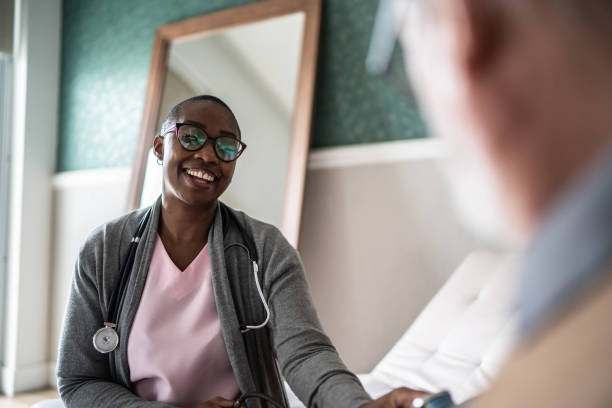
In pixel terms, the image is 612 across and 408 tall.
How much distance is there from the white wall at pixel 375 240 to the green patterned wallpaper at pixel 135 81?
13cm

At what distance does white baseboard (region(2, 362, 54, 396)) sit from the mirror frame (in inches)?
51.9

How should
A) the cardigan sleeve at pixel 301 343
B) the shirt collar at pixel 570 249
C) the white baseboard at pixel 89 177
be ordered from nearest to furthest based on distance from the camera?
the shirt collar at pixel 570 249
the cardigan sleeve at pixel 301 343
the white baseboard at pixel 89 177

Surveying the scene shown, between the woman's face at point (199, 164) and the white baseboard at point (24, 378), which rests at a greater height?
the woman's face at point (199, 164)

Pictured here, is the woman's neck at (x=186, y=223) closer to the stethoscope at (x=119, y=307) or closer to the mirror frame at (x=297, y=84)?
the stethoscope at (x=119, y=307)

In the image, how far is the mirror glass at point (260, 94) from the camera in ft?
7.48

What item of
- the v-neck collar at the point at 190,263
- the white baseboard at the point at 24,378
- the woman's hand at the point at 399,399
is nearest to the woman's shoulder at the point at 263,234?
the v-neck collar at the point at 190,263

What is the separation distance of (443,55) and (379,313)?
1.95m

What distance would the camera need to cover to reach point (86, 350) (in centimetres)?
107

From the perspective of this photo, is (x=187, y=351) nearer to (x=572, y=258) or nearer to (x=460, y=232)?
(x=572, y=258)

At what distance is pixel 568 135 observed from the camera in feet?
0.80

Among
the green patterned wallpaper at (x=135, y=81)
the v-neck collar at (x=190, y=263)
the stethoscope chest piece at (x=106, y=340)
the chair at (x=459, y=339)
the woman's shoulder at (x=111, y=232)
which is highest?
the green patterned wallpaper at (x=135, y=81)

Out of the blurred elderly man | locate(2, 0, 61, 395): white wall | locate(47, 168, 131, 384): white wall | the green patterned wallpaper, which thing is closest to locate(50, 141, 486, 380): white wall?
the green patterned wallpaper

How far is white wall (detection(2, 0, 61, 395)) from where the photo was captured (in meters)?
3.11

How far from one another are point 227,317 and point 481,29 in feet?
2.97
